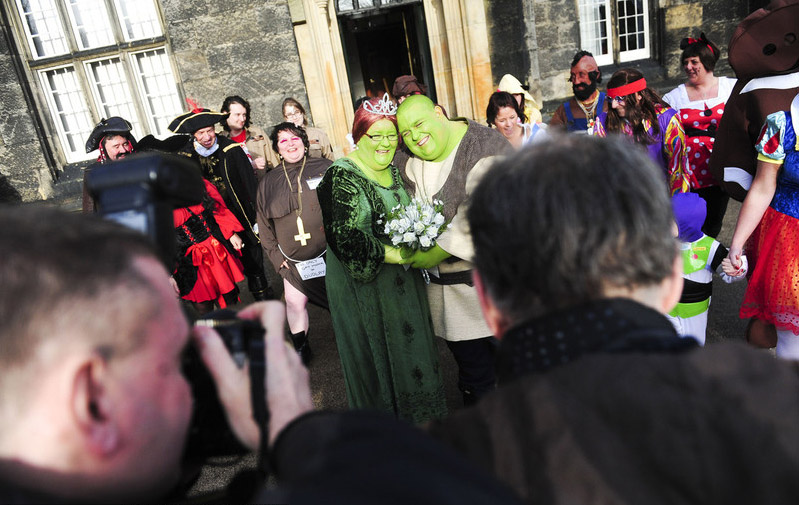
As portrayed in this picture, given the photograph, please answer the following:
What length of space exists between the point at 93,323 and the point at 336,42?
8.16m

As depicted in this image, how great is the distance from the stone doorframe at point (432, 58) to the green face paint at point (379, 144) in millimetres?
5427

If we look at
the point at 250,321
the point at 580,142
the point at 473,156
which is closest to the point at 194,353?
the point at 250,321

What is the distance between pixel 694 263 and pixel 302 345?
2.72 m

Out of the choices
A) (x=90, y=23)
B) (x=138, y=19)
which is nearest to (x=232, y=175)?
(x=138, y=19)

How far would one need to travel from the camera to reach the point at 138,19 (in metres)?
8.15

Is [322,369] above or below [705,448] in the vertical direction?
below

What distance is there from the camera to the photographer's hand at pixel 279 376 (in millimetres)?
860

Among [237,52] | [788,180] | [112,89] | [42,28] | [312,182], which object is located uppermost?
[42,28]

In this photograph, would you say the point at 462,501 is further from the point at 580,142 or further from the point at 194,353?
the point at 580,142

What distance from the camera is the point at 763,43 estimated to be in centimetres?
241

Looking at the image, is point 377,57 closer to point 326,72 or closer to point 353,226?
point 326,72

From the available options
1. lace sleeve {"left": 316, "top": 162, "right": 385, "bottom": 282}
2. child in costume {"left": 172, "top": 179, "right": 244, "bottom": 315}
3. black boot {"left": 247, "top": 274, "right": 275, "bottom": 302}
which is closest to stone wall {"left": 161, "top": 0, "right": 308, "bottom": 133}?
black boot {"left": 247, "top": 274, "right": 275, "bottom": 302}

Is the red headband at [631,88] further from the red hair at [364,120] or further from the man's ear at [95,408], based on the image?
the man's ear at [95,408]

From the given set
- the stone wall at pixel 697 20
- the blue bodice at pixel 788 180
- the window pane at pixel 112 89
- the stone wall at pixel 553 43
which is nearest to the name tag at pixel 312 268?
the blue bodice at pixel 788 180
